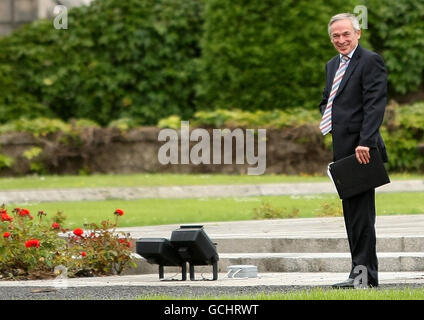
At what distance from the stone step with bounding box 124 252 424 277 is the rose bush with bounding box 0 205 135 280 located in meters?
0.42

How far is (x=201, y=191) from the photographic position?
19984mm

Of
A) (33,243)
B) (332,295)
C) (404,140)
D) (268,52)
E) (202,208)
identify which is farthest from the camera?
(268,52)

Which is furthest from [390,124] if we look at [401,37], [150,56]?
[150,56]

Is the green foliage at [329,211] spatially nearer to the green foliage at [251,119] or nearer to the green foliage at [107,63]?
the green foliage at [251,119]

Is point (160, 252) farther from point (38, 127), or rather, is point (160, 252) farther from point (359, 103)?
point (38, 127)

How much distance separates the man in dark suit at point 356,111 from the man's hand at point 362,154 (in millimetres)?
65

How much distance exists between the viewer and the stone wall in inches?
933

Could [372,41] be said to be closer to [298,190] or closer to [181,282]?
[298,190]

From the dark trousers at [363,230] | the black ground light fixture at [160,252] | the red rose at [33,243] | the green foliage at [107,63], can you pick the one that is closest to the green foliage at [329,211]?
the black ground light fixture at [160,252]

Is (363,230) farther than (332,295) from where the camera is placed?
Yes

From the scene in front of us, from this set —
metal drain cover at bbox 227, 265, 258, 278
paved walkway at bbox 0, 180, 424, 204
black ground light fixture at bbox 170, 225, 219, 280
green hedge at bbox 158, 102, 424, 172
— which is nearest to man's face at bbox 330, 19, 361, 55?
black ground light fixture at bbox 170, 225, 219, 280

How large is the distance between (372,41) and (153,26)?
5077 millimetres

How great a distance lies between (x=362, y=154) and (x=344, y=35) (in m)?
0.93

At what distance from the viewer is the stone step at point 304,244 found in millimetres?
11492
